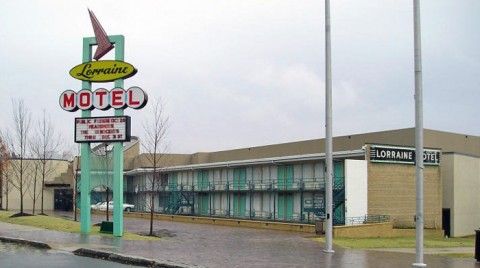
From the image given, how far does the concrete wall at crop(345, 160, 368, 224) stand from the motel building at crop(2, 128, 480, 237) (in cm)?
6

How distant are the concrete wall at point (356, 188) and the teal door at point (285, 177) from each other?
7.09 meters

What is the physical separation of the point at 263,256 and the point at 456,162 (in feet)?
95.6

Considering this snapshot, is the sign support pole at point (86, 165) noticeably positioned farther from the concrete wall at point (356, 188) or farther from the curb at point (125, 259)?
the concrete wall at point (356, 188)

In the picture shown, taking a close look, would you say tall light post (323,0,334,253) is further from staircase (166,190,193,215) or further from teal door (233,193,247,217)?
staircase (166,190,193,215)

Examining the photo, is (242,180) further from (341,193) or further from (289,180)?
(341,193)

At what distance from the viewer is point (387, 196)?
3831 centimetres

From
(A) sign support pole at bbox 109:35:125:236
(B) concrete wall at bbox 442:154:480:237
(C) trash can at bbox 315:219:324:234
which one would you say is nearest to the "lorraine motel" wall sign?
(B) concrete wall at bbox 442:154:480:237

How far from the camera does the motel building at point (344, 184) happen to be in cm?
3712

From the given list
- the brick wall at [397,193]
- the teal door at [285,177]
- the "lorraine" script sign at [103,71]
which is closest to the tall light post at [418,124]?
the "lorraine" script sign at [103,71]

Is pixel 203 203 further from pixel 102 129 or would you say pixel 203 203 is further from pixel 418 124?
pixel 418 124

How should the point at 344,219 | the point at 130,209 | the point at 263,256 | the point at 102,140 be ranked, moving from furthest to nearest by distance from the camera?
1. the point at 130,209
2. the point at 344,219
3. the point at 102,140
4. the point at 263,256

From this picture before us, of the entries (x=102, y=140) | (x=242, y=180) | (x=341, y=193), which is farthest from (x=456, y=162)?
(x=102, y=140)

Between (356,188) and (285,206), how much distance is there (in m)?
7.89

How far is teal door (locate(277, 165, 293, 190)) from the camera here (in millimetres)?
43156
